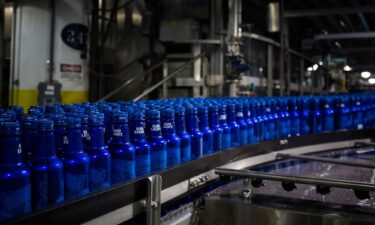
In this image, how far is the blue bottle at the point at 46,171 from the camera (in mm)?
779

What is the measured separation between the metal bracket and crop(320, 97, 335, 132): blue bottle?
1.59 m

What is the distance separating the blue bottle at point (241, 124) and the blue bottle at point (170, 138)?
50cm

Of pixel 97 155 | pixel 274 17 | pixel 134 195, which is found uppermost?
pixel 274 17

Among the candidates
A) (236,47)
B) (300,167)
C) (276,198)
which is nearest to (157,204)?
(276,198)

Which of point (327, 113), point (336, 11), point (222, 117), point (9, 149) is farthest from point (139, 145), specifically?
point (336, 11)

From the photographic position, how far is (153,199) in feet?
3.33

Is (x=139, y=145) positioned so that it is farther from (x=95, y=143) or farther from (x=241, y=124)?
(x=241, y=124)

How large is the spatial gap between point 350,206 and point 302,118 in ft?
3.24

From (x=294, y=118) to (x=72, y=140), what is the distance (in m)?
1.53

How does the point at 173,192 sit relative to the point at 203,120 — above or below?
below

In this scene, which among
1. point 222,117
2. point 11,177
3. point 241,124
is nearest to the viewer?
point 11,177

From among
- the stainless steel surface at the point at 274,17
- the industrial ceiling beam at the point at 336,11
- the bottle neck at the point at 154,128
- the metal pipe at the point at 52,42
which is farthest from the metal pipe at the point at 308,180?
the industrial ceiling beam at the point at 336,11

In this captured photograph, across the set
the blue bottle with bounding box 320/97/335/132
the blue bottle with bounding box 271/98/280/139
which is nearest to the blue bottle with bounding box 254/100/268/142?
the blue bottle with bounding box 271/98/280/139

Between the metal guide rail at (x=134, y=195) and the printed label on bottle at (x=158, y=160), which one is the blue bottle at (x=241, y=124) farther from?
the printed label on bottle at (x=158, y=160)
